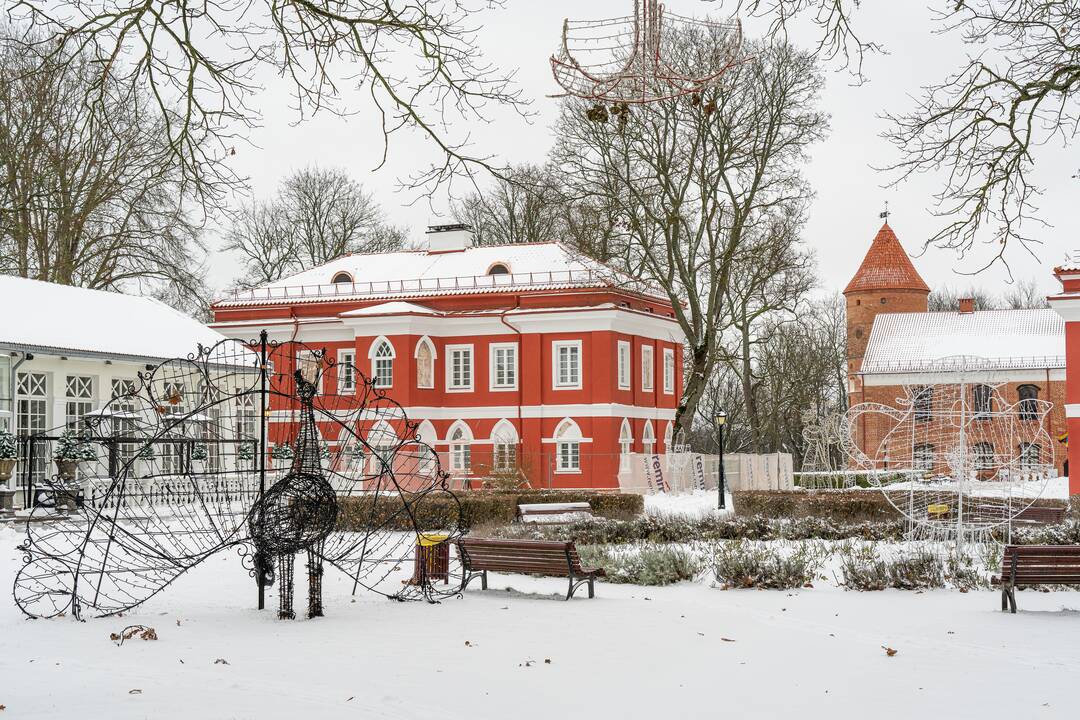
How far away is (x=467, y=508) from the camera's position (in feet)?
69.3

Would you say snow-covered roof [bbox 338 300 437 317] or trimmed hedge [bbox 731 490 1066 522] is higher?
snow-covered roof [bbox 338 300 437 317]

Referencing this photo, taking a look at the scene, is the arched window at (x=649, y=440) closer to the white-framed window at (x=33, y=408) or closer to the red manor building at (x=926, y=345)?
the red manor building at (x=926, y=345)

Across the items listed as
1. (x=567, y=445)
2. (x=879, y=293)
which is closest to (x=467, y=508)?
(x=567, y=445)

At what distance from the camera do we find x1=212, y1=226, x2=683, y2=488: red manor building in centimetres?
3916

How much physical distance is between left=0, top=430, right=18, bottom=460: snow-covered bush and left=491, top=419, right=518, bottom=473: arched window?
13.8 metres

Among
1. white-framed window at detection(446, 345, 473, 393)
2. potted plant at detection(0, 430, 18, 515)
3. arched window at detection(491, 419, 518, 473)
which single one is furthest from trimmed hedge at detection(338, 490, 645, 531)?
white-framed window at detection(446, 345, 473, 393)

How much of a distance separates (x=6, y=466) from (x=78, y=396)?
4392 millimetres

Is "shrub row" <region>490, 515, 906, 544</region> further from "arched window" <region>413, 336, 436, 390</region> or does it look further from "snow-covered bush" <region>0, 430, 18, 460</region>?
"arched window" <region>413, 336, 436, 390</region>

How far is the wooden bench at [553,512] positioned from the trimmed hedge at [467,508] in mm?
520

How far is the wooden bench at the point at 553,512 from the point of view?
21.4 meters

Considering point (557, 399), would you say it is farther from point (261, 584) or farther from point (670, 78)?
point (670, 78)

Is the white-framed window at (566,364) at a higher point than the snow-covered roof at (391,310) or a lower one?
lower

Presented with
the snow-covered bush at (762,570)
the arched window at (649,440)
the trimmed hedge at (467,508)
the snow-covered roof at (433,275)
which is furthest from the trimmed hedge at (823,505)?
the arched window at (649,440)

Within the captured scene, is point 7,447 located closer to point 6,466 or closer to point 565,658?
point 6,466
